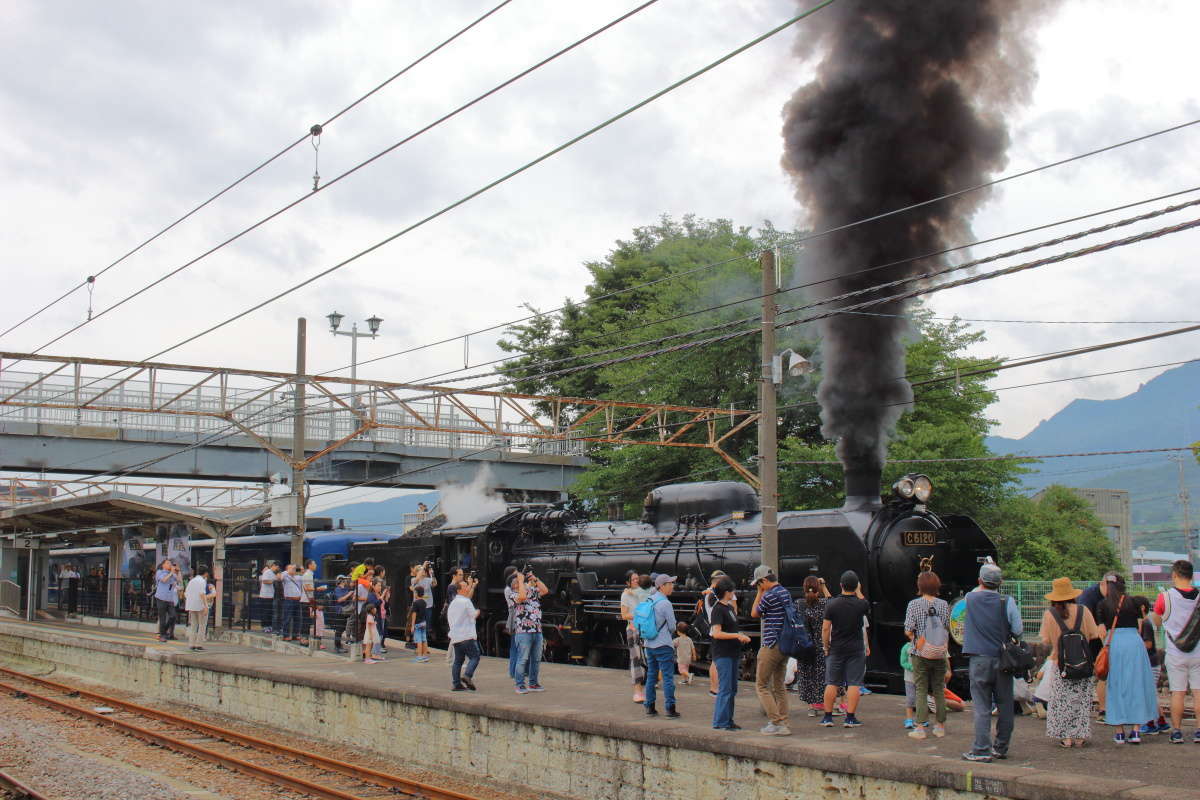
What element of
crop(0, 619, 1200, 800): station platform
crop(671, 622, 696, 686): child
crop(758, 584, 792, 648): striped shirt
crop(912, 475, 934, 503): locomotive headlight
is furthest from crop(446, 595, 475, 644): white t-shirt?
crop(912, 475, 934, 503): locomotive headlight

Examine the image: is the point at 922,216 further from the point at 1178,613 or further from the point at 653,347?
the point at 653,347

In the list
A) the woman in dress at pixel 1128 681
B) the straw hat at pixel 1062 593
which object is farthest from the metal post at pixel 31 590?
the woman in dress at pixel 1128 681

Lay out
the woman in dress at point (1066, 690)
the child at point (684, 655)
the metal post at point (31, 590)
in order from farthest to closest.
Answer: the metal post at point (31, 590), the child at point (684, 655), the woman in dress at point (1066, 690)

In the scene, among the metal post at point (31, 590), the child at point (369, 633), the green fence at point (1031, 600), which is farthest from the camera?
the metal post at point (31, 590)

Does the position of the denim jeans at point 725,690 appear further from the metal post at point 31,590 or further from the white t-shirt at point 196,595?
the metal post at point 31,590

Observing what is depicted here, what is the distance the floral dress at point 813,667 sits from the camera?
424 inches

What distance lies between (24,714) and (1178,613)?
16.9m

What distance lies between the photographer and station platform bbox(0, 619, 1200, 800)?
24.8 feet

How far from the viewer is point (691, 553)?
16.4 meters

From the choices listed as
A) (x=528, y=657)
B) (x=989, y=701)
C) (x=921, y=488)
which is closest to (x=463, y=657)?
(x=528, y=657)

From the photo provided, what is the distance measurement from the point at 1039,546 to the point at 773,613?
20.2m

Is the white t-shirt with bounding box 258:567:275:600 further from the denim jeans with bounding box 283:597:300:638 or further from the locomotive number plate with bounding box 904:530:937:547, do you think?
the locomotive number plate with bounding box 904:530:937:547

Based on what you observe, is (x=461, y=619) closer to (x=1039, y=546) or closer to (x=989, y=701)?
(x=989, y=701)

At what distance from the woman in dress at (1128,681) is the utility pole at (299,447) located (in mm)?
15862
